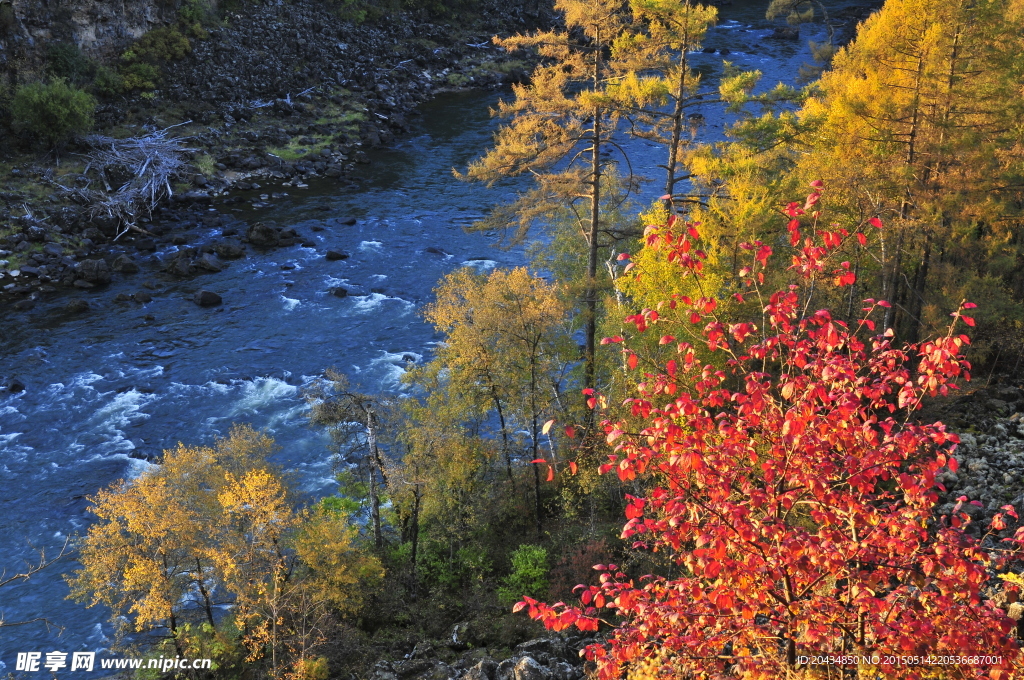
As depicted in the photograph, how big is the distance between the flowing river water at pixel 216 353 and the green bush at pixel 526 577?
8.89 m

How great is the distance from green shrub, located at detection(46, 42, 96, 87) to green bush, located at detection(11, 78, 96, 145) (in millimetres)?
4900

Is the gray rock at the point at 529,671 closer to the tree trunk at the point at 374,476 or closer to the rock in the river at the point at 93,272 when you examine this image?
the tree trunk at the point at 374,476

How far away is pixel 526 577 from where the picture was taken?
24016 millimetres

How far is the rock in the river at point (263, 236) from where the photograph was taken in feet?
→ 157

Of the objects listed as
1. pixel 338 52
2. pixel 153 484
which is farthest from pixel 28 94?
pixel 153 484

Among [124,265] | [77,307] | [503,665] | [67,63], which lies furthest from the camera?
[67,63]

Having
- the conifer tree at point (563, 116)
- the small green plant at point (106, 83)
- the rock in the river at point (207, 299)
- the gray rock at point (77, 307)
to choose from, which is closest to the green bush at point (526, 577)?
the conifer tree at point (563, 116)

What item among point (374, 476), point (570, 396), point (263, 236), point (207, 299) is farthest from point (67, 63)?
point (570, 396)

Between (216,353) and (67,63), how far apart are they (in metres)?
33.6

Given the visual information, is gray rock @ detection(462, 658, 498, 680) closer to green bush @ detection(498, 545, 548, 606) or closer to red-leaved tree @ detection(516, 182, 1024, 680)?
green bush @ detection(498, 545, 548, 606)

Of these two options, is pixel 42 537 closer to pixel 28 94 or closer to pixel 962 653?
pixel 962 653

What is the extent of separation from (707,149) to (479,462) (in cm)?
1361

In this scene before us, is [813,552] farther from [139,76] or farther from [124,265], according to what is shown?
[139,76]

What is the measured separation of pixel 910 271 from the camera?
29.9 m
